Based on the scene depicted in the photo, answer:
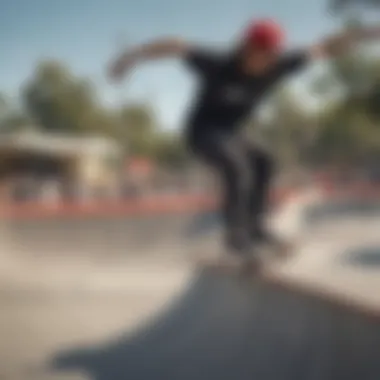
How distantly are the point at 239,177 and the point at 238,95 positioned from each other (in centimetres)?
25

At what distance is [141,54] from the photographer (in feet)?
5.26

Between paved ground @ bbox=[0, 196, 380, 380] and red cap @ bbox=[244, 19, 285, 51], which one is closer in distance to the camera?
paved ground @ bbox=[0, 196, 380, 380]

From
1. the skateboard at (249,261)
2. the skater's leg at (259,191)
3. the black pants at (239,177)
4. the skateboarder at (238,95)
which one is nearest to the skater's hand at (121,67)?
the skateboarder at (238,95)

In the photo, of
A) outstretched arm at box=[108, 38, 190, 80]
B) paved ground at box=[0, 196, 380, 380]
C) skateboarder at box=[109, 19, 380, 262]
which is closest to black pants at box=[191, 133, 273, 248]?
skateboarder at box=[109, 19, 380, 262]

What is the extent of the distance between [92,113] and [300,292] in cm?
79

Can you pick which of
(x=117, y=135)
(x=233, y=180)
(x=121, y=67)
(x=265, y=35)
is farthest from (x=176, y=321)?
(x=265, y=35)

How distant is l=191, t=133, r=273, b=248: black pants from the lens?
5.60 feet

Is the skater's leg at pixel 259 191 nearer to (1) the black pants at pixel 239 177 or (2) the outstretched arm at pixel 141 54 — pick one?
(1) the black pants at pixel 239 177

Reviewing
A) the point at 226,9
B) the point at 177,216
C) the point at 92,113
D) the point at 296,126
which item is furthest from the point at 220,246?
the point at 226,9

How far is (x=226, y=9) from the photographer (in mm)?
1654

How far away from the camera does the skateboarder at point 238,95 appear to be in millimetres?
1624

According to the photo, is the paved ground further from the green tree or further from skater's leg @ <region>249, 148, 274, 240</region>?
the green tree

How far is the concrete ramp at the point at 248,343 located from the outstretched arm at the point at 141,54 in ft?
2.46

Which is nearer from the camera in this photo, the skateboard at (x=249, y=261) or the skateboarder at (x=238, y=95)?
the skateboarder at (x=238, y=95)
